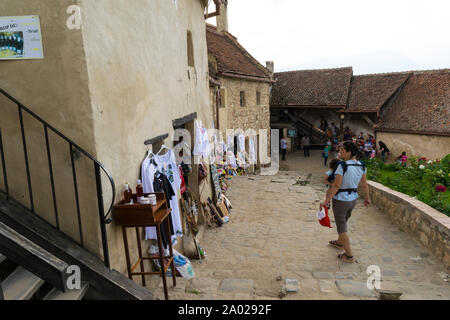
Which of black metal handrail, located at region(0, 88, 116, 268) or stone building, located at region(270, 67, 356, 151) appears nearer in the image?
black metal handrail, located at region(0, 88, 116, 268)

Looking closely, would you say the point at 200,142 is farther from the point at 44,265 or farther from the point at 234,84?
the point at 234,84

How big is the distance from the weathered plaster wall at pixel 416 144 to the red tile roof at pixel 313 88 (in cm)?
393

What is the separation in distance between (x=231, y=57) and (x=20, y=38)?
1504 centimetres

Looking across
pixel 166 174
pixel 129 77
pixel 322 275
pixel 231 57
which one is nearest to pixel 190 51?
pixel 166 174

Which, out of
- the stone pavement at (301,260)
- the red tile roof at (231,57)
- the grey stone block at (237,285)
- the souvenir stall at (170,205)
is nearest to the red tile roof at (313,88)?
the red tile roof at (231,57)

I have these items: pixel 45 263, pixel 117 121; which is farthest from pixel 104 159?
pixel 45 263

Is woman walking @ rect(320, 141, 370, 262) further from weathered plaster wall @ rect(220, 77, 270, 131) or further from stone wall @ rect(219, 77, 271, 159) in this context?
weathered plaster wall @ rect(220, 77, 270, 131)

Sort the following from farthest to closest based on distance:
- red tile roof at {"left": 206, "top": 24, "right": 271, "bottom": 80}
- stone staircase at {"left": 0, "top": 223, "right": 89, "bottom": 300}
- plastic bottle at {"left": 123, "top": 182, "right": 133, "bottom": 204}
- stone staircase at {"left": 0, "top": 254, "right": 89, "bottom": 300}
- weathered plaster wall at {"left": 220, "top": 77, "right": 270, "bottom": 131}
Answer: weathered plaster wall at {"left": 220, "top": 77, "right": 270, "bottom": 131} → red tile roof at {"left": 206, "top": 24, "right": 271, "bottom": 80} → plastic bottle at {"left": 123, "top": 182, "right": 133, "bottom": 204} → stone staircase at {"left": 0, "top": 223, "right": 89, "bottom": 300} → stone staircase at {"left": 0, "top": 254, "right": 89, "bottom": 300}

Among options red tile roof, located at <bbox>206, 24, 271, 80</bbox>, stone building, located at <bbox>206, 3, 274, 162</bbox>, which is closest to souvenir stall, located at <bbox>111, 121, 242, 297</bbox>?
stone building, located at <bbox>206, 3, 274, 162</bbox>

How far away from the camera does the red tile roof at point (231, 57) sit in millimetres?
15509

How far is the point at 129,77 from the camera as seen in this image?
3.97m

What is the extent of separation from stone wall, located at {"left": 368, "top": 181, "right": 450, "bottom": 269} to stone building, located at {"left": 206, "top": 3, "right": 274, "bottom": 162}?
279 inches

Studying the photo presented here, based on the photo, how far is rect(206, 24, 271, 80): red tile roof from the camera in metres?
15.5

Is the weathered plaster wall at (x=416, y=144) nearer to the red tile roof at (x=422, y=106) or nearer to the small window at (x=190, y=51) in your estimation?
the red tile roof at (x=422, y=106)
